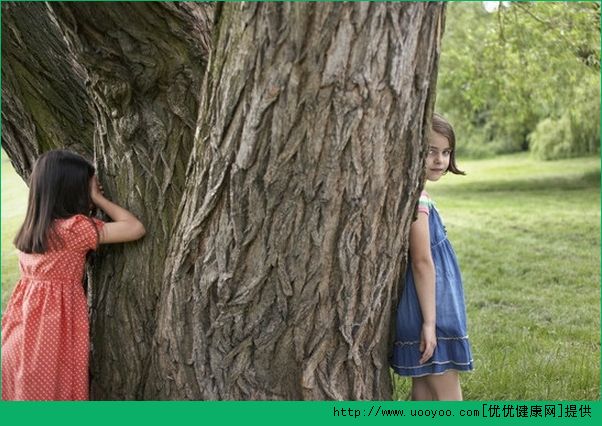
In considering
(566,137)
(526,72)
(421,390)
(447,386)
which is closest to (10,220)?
(526,72)

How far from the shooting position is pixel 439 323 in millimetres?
3021

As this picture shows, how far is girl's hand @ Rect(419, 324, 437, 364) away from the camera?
2908 millimetres

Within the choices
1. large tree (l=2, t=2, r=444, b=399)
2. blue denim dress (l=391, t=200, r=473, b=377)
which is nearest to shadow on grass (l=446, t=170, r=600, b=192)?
blue denim dress (l=391, t=200, r=473, b=377)

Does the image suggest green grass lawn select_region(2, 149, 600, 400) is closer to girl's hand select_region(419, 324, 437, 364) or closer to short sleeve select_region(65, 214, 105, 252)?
girl's hand select_region(419, 324, 437, 364)

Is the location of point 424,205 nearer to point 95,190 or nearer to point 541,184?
point 95,190

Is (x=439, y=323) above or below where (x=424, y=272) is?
below

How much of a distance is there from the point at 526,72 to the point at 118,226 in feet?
31.4

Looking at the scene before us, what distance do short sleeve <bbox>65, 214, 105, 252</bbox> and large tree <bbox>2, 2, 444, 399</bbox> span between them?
141mm

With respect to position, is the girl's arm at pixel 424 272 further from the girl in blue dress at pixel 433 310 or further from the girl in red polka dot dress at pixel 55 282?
the girl in red polka dot dress at pixel 55 282

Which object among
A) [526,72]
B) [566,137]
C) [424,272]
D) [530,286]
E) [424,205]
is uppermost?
[526,72]

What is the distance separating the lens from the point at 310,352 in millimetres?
2697

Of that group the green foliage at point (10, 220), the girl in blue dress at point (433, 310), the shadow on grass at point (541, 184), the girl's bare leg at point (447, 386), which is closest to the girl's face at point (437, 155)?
the girl in blue dress at point (433, 310)

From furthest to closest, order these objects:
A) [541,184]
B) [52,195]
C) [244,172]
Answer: [541,184] → [52,195] → [244,172]

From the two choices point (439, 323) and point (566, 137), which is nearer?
point (439, 323)
